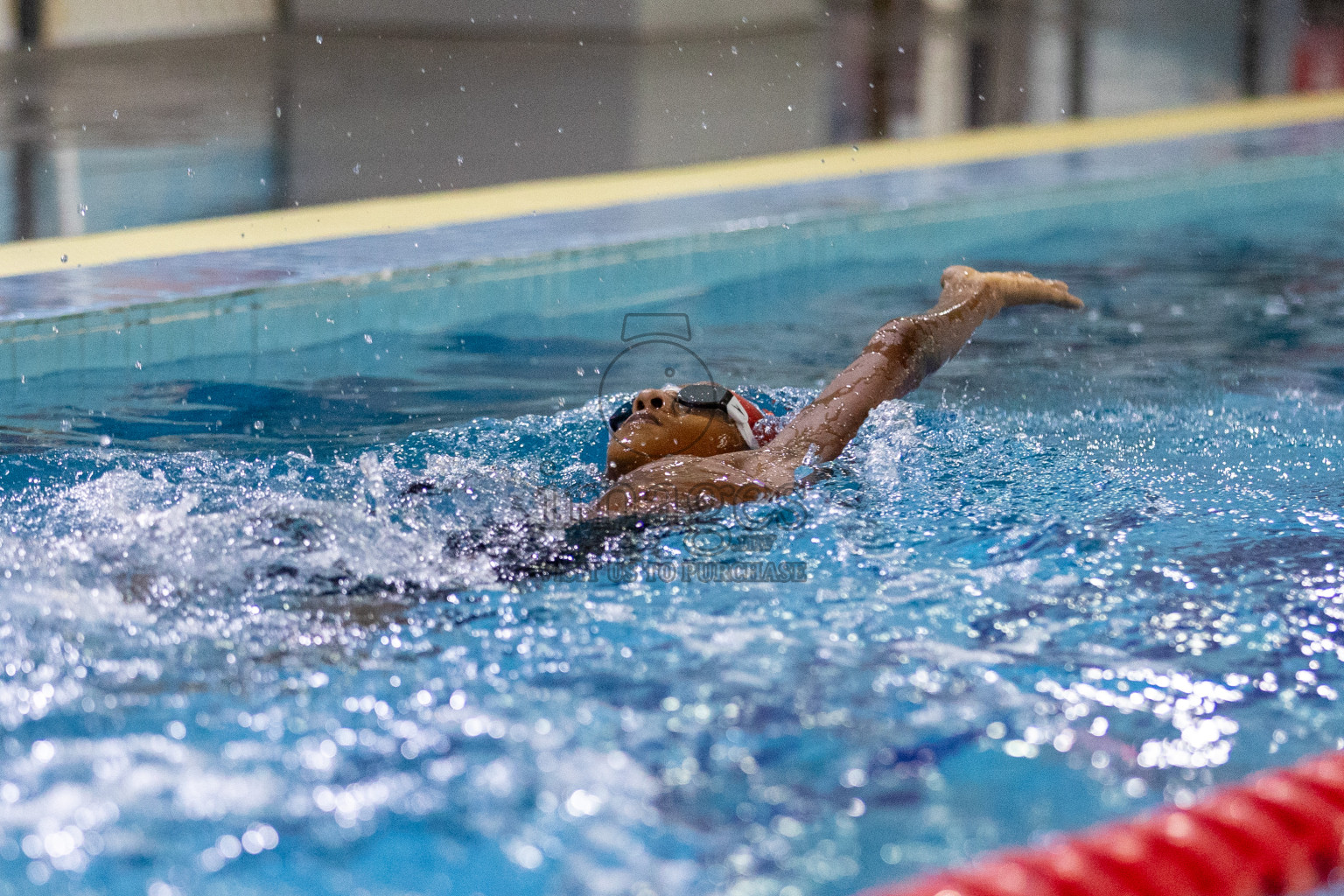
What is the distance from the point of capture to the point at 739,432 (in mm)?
2873

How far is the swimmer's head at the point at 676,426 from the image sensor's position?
2.80 m

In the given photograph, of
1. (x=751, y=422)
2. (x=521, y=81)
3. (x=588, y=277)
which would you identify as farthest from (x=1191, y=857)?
(x=521, y=81)

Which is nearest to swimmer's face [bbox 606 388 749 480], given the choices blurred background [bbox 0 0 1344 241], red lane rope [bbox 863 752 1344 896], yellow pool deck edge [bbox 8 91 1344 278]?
red lane rope [bbox 863 752 1344 896]

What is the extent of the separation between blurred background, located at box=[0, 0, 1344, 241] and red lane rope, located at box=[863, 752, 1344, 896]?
522 centimetres

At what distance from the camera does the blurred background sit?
24.8 feet

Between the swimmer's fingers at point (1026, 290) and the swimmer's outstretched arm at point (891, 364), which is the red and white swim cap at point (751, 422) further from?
the swimmer's fingers at point (1026, 290)

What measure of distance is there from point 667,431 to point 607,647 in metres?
0.73

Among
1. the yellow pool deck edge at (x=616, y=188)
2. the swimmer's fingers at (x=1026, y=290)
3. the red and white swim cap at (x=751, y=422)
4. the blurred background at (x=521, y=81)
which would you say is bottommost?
the red and white swim cap at (x=751, y=422)

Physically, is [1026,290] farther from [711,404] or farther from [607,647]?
[607,647]

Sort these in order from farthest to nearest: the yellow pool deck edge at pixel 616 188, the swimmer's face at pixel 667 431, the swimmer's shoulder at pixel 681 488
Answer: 1. the yellow pool deck edge at pixel 616 188
2. the swimmer's face at pixel 667 431
3. the swimmer's shoulder at pixel 681 488

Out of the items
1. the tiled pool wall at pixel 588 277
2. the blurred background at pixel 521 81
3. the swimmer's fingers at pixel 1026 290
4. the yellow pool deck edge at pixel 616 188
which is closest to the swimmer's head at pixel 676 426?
the swimmer's fingers at pixel 1026 290

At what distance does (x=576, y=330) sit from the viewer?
16.2ft

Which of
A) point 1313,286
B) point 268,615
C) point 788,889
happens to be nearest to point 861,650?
point 788,889

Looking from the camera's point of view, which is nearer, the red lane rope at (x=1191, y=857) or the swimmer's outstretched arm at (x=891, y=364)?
the red lane rope at (x=1191, y=857)
